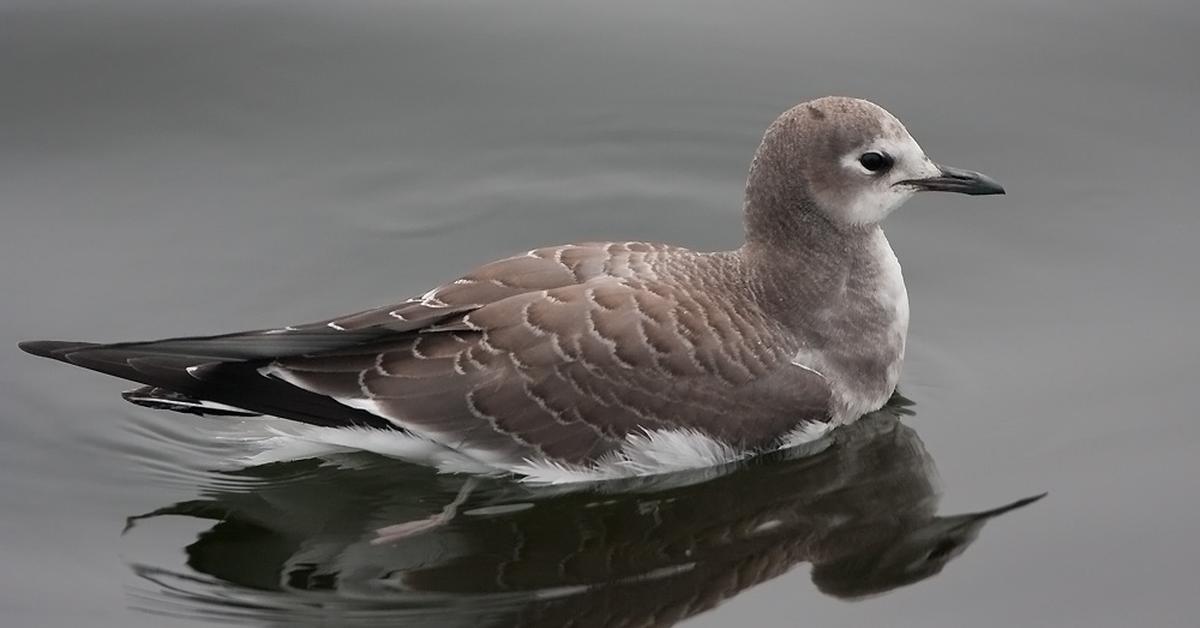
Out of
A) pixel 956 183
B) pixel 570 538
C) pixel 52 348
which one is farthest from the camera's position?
pixel 956 183

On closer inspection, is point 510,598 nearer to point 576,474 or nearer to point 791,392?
point 576,474

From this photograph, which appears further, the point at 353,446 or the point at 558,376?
the point at 353,446

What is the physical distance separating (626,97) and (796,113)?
2.86 meters

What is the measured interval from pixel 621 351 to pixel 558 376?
1.07 feet

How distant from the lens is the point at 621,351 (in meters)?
8.46

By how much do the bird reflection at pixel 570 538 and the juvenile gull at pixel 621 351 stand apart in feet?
0.64

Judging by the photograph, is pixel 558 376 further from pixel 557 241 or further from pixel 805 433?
pixel 557 241

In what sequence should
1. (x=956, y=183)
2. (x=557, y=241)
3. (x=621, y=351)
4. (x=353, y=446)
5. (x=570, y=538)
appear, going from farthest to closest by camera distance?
(x=557, y=241) → (x=956, y=183) → (x=353, y=446) → (x=621, y=351) → (x=570, y=538)

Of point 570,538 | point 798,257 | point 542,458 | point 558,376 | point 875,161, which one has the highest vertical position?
point 875,161

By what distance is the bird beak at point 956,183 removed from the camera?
29.5 ft

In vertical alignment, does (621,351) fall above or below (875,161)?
below

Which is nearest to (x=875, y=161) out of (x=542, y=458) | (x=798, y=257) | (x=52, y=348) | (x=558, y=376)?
(x=798, y=257)

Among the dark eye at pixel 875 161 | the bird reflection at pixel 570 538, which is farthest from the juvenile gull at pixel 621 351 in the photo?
the bird reflection at pixel 570 538

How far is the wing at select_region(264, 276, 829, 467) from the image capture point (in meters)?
8.40
